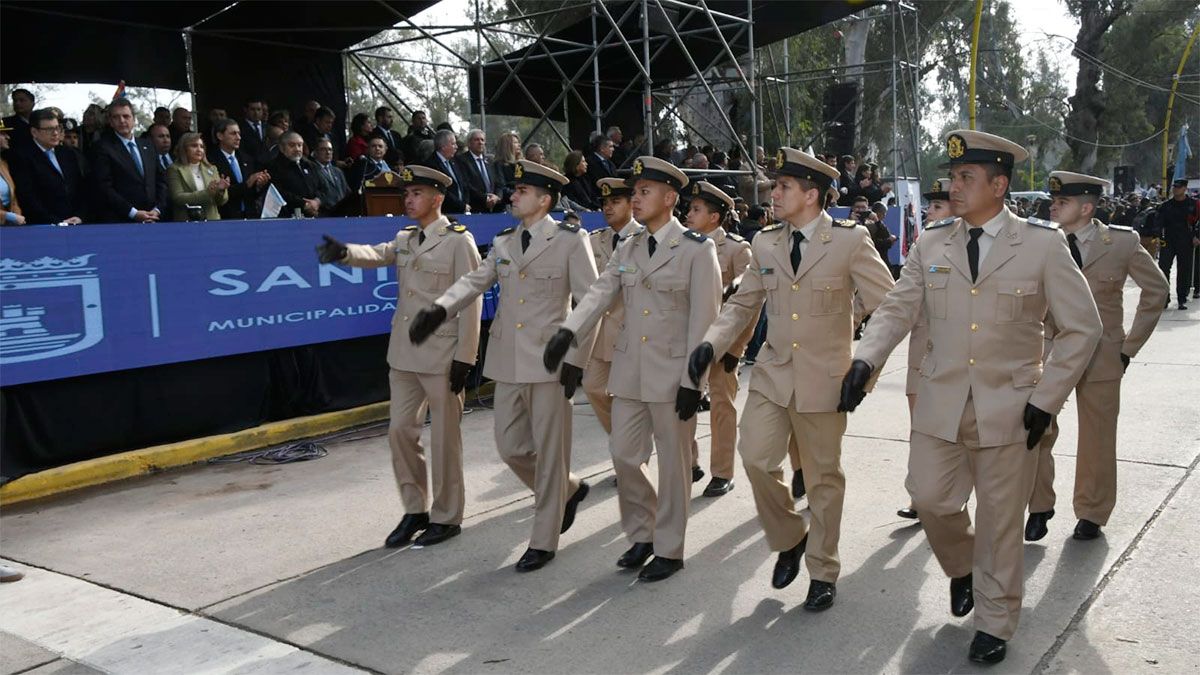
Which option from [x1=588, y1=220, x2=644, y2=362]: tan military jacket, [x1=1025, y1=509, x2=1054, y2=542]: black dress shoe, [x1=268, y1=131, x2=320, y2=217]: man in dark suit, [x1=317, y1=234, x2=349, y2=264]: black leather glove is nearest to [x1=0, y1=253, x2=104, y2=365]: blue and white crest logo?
[x1=268, y1=131, x2=320, y2=217]: man in dark suit

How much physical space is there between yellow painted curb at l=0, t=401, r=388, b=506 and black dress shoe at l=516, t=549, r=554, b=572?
3485 mm

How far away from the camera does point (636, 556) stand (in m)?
4.99

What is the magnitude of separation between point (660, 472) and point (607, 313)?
0.84 meters

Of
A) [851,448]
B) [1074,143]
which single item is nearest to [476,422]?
[851,448]

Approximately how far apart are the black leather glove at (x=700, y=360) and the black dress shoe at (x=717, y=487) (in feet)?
6.48

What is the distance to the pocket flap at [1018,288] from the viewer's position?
12.4ft

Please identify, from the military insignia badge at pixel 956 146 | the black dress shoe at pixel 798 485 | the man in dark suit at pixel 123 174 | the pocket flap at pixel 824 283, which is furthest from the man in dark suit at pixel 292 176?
the military insignia badge at pixel 956 146

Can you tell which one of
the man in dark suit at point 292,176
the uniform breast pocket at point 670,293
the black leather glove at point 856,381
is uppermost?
the man in dark suit at point 292,176

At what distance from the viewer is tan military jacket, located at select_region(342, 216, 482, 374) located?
5.50 m

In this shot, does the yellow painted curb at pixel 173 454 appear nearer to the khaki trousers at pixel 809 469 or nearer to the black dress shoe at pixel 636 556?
the black dress shoe at pixel 636 556

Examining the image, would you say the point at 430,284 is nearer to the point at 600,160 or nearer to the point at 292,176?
the point at 292,176

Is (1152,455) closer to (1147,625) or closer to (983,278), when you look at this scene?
(1147,625)

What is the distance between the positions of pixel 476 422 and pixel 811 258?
4.91m

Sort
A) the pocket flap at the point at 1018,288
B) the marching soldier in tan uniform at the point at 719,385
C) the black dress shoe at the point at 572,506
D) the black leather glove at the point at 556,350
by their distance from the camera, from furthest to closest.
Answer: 1. the marching soldier in tan uniform at the point at 719,385
2. the black dress shoe at the point at 572,506
3. the black leather glove at the point at 556,350
4. the pocket flap at the point at 1018,288
